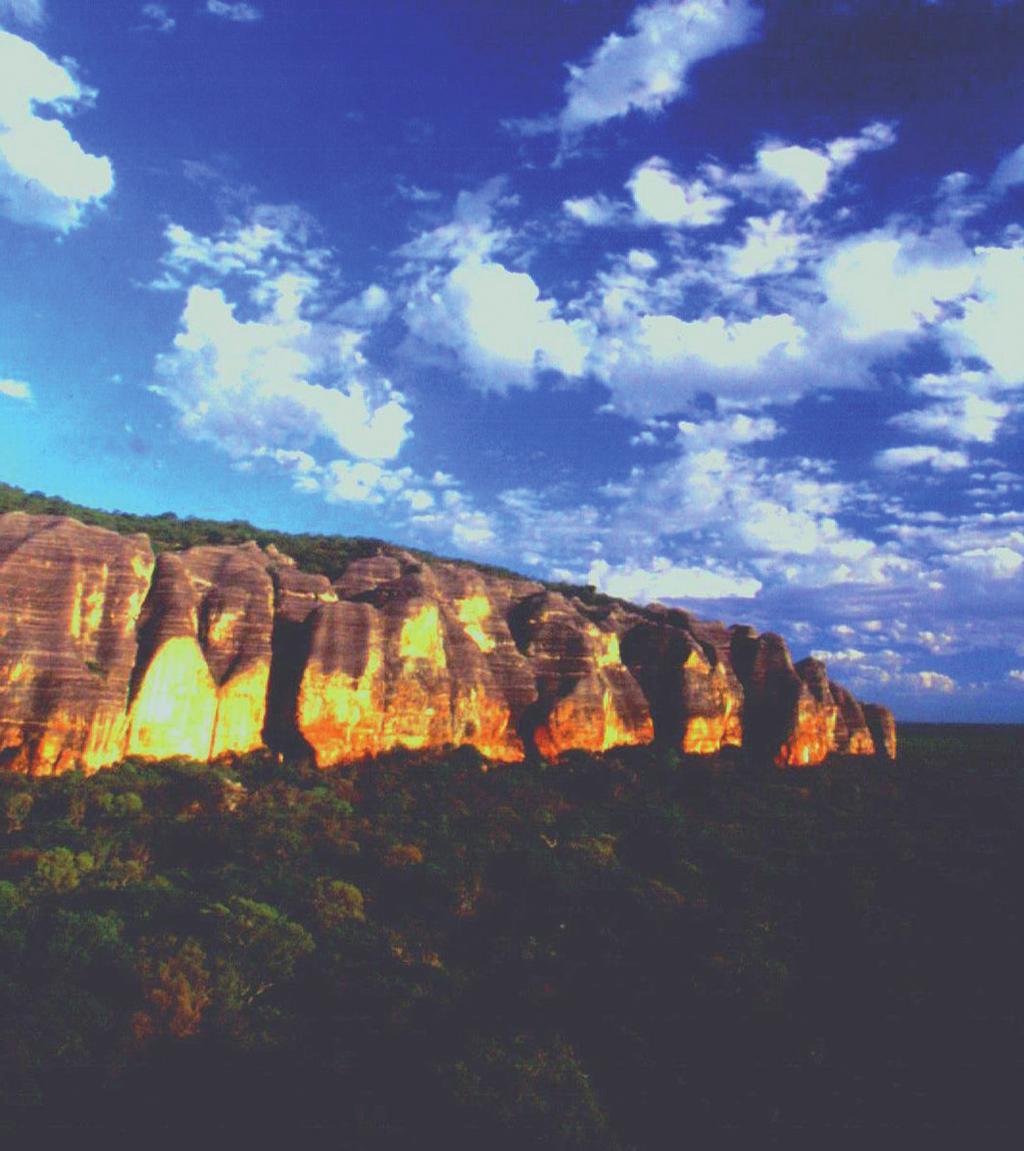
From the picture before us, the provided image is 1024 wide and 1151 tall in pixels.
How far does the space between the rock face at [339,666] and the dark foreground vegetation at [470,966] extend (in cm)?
230

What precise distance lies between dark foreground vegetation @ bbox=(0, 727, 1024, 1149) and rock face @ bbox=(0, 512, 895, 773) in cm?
230

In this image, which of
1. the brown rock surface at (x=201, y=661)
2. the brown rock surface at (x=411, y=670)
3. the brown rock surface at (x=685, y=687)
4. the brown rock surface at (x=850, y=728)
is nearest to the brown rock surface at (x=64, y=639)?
the brown rock surface at (x=201, y=661)

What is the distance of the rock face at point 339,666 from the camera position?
30.2 metres

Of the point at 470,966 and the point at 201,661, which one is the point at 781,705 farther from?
the point at 201,661

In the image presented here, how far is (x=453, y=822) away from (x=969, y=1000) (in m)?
20.2

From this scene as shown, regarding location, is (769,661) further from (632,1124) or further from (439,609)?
(632,1124)

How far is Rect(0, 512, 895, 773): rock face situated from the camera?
99.2 feet

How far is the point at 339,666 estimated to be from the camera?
36781 mm

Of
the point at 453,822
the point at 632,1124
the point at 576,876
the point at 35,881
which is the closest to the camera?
the point at 632,1124

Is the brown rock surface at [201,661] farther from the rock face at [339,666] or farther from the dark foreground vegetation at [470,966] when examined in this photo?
the dark foreground vegetation at [470,966]

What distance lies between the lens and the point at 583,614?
5331 cm

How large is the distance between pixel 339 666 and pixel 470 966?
1598 cm

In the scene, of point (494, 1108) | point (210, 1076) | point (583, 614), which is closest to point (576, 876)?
point (494, 1108)

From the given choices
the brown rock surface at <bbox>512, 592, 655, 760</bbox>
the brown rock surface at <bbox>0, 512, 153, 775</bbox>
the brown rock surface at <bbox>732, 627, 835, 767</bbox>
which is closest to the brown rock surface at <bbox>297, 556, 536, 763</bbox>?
the brown rock surface at <bbox>512, 592, 655, 760</bbox>
